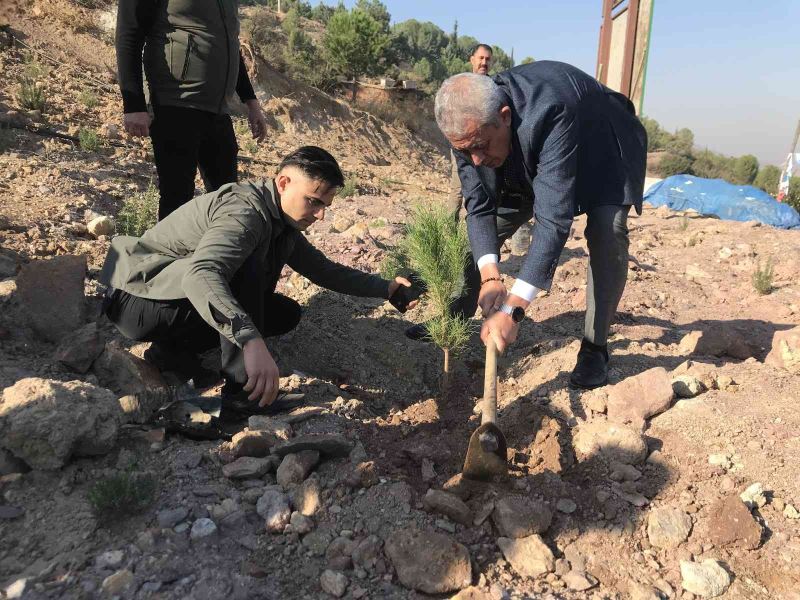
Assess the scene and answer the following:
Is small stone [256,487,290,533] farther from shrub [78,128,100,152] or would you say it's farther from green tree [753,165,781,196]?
green tree [753,165,781,196]

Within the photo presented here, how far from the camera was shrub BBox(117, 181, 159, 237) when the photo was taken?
3788 millimetres

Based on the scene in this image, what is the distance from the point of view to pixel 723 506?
1.81 meters

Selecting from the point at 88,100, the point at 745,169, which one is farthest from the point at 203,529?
the point at 745,169

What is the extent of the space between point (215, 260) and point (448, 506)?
118cm

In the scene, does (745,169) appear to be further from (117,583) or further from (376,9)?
(117,583)

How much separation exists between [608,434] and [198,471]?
150 centimetres

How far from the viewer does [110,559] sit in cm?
151

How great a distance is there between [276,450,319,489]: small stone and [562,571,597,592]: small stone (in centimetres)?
88

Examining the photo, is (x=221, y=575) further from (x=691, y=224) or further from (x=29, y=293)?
(x=691, y=224)

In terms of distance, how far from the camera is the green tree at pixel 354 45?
15.0 m

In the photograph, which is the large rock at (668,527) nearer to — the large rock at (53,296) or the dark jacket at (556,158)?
the dark jacket at (556,158)

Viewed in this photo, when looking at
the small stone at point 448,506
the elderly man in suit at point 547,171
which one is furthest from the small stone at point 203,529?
the elderly man in suit at point 547,171

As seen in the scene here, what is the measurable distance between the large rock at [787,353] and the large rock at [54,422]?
9.41ft

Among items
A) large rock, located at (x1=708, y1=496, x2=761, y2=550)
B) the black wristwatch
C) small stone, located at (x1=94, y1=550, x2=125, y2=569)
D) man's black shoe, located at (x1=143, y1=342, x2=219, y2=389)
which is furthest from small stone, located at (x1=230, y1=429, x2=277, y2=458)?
large rock, located at (x1=708, y1=496, x2=761, y2=550)
